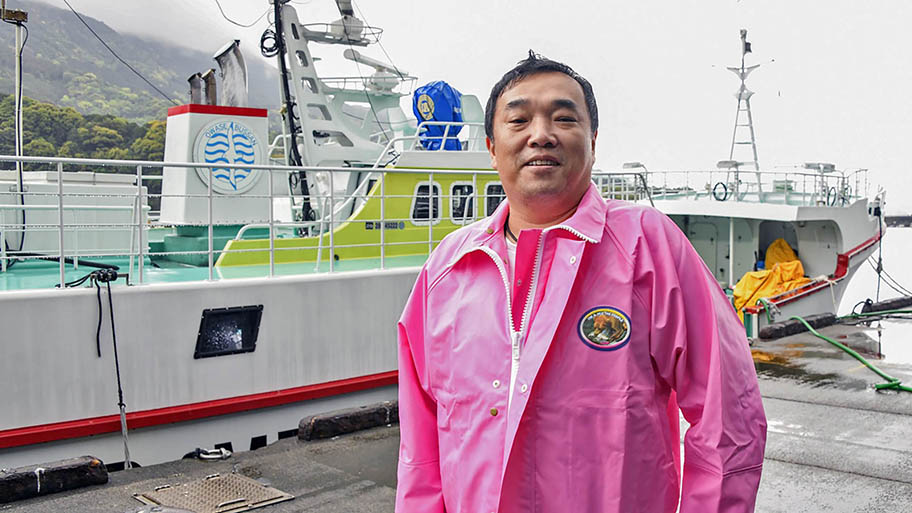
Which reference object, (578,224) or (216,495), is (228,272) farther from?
(578,224)

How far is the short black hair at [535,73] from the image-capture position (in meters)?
1.88

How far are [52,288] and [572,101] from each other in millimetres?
5329

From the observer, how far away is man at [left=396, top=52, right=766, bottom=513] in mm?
1738

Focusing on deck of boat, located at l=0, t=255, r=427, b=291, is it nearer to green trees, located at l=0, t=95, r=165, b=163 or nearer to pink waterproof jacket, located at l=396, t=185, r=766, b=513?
pink waterproof jacket, located at l=396, t=185, r=766, b=513

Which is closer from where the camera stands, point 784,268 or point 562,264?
point 562,264

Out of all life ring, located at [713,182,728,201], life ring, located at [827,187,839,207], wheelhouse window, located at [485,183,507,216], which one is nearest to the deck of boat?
wheelhouse window, located at [485,183,507,216]

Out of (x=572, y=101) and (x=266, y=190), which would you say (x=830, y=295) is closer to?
(x=266, y=190)

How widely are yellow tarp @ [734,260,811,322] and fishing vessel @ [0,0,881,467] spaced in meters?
6.70

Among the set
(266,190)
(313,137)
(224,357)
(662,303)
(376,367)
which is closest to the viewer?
(662,303)

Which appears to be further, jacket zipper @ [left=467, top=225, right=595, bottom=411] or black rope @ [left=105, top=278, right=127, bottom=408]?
black rope @ [left=105, top=278, right=127, bottom=408]

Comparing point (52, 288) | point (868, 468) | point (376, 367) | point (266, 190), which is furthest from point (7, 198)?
point (868, 468)

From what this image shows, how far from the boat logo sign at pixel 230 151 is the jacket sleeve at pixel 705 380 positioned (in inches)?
313

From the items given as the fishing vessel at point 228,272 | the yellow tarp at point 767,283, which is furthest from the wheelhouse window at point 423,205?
the yellow tarp at point 767,283

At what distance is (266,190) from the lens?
9.94m
